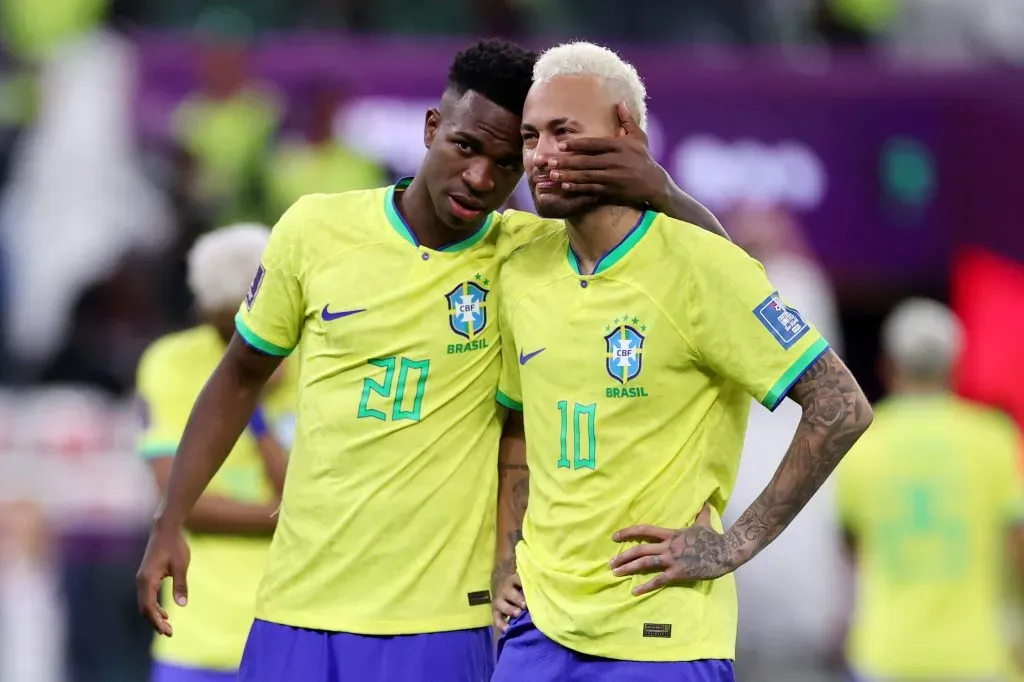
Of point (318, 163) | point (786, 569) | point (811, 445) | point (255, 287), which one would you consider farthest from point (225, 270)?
point (318, 163)

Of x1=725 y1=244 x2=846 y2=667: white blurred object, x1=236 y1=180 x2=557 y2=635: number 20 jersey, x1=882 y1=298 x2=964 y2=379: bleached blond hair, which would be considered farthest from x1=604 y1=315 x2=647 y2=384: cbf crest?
x1=725 y1=244 x2=846 y2=667: white blurred object

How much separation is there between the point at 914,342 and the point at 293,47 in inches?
219

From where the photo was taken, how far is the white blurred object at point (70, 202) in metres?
11.2

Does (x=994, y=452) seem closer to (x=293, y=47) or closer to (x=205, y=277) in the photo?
(x=205, y=277)

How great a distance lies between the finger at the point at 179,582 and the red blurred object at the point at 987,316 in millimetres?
8582

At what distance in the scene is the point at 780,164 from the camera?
1266 cm

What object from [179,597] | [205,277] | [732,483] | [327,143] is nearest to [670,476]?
[732,483]

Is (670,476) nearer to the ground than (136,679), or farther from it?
farther from it

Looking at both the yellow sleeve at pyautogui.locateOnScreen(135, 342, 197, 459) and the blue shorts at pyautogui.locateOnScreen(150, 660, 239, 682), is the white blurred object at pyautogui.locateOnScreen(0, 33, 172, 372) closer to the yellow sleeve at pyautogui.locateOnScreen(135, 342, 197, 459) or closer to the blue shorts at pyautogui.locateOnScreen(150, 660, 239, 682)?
the yellow sleeve at pyautogui.locateOnScreen(135, 342, 197, 459)

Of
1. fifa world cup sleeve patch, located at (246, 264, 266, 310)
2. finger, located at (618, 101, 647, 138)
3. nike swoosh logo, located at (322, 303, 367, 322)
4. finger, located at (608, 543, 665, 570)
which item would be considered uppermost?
finger, located at (618, 101, 647, 138)

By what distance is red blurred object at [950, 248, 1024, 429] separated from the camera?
12.6 meters

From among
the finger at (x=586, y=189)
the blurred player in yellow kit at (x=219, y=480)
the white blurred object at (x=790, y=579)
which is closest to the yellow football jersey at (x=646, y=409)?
the finger at (x=586, y=189)

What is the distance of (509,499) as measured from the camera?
477 cm

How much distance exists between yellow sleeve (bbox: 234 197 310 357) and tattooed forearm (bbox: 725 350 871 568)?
1317 mm
